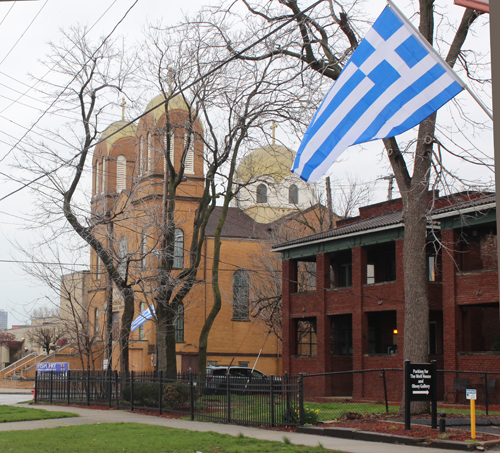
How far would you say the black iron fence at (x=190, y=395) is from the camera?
666 inches

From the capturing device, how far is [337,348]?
3578 centimetres

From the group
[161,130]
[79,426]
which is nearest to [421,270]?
[79,426]

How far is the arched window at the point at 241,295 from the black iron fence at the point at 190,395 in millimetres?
23171

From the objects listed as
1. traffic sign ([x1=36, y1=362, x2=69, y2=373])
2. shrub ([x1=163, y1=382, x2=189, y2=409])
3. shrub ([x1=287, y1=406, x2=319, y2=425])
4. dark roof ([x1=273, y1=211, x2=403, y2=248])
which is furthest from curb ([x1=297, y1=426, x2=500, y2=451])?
traffic sign ([x1=36, y1=362, x2=69, y2=373])

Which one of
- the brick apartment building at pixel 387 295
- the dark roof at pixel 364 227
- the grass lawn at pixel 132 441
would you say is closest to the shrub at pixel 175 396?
the grass lawn at pixel 132 441

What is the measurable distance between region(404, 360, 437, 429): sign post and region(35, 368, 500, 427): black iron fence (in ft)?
9.38

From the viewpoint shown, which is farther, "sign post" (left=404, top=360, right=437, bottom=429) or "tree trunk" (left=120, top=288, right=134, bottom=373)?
"tree trunk" (left=120, top=288, right=134, bottom=373)

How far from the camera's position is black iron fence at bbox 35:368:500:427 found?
1700cm

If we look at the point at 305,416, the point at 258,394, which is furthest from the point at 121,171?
the point at 305,416

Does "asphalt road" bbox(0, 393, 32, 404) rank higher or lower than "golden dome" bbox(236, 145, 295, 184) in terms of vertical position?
lower

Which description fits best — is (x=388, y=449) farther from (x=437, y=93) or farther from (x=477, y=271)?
(x=477, y=271)

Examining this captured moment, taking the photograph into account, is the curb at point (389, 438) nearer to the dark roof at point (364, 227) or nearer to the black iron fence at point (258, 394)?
the black iron fence at point (258, 394)

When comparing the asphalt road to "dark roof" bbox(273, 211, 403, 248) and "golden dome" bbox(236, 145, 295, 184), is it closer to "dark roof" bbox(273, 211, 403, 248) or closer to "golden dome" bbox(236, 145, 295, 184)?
"golden dome" bbox(236, 145, 295, 184)

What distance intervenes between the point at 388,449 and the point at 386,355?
17592 millimetres
